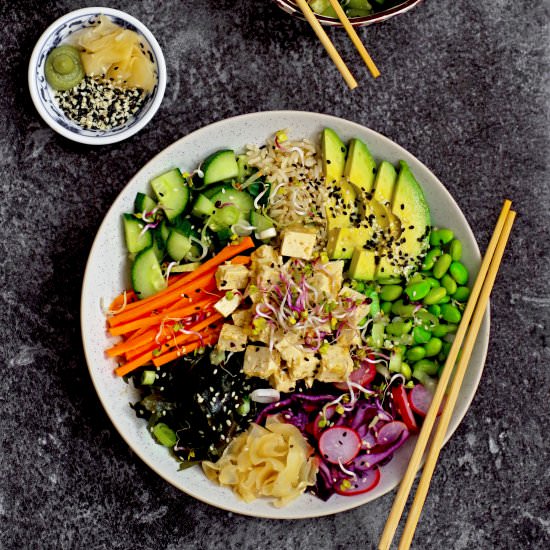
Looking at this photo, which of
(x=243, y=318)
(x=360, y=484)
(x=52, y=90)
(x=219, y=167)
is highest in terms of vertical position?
(x=52, y=90)

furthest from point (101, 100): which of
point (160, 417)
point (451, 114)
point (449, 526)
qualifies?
point (449, 526)

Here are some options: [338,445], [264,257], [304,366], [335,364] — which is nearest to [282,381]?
[304,366]

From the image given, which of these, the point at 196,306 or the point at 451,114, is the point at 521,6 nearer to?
the point at 451,114

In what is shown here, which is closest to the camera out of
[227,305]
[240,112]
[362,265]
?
[227,305]

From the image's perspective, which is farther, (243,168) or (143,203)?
(243,168)

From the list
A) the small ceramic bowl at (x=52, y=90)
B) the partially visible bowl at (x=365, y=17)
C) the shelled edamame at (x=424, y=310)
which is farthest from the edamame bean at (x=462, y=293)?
the small ceramic bowl at (x=52, y=90)

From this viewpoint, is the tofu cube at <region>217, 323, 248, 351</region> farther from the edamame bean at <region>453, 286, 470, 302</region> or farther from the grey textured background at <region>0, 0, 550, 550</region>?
the edamame bean at <region>453, 286, 470, 302</region>

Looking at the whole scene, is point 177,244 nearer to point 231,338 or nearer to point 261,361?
point 231,338

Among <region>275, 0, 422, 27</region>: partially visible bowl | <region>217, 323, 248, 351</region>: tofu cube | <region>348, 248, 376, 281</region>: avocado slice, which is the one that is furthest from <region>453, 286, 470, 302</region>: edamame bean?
<region>275, 0, 422, 27</region>: partially visible bowl
